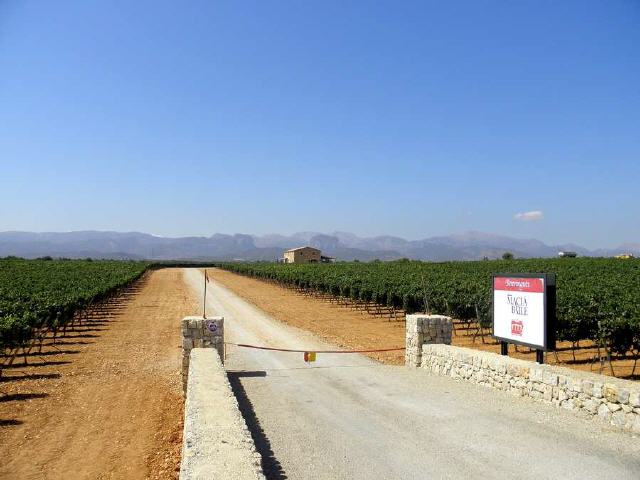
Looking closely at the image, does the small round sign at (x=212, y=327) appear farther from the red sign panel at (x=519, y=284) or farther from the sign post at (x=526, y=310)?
the red sign panel at (x=519, y=284)

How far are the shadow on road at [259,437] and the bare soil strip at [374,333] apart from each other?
5.82 meters

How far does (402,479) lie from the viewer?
6945 mm

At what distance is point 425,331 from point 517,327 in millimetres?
2896

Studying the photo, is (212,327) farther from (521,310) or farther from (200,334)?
(521,310)

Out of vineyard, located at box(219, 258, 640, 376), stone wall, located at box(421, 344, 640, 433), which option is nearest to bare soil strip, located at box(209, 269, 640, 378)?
vineyard, located at box(219, 258, 640, 376)

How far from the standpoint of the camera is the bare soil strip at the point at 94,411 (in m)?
9.23

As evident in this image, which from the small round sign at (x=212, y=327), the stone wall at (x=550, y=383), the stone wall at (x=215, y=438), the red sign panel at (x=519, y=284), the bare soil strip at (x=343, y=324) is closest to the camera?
the stone wall at (x=215, y=438)

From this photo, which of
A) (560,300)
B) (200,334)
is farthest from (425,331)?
(560,300)

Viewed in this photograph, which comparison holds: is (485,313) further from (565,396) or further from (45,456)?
(45,456)

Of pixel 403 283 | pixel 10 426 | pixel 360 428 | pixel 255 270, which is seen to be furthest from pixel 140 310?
pixel 255 270

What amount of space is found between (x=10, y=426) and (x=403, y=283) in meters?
26.1

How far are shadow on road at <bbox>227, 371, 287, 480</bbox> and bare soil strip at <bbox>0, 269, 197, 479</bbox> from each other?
4.45 feet

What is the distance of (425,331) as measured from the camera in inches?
Result: 570

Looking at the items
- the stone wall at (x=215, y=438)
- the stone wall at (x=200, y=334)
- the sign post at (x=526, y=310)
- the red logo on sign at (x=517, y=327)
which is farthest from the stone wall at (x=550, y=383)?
the stone wall at (x=215, y=438)
